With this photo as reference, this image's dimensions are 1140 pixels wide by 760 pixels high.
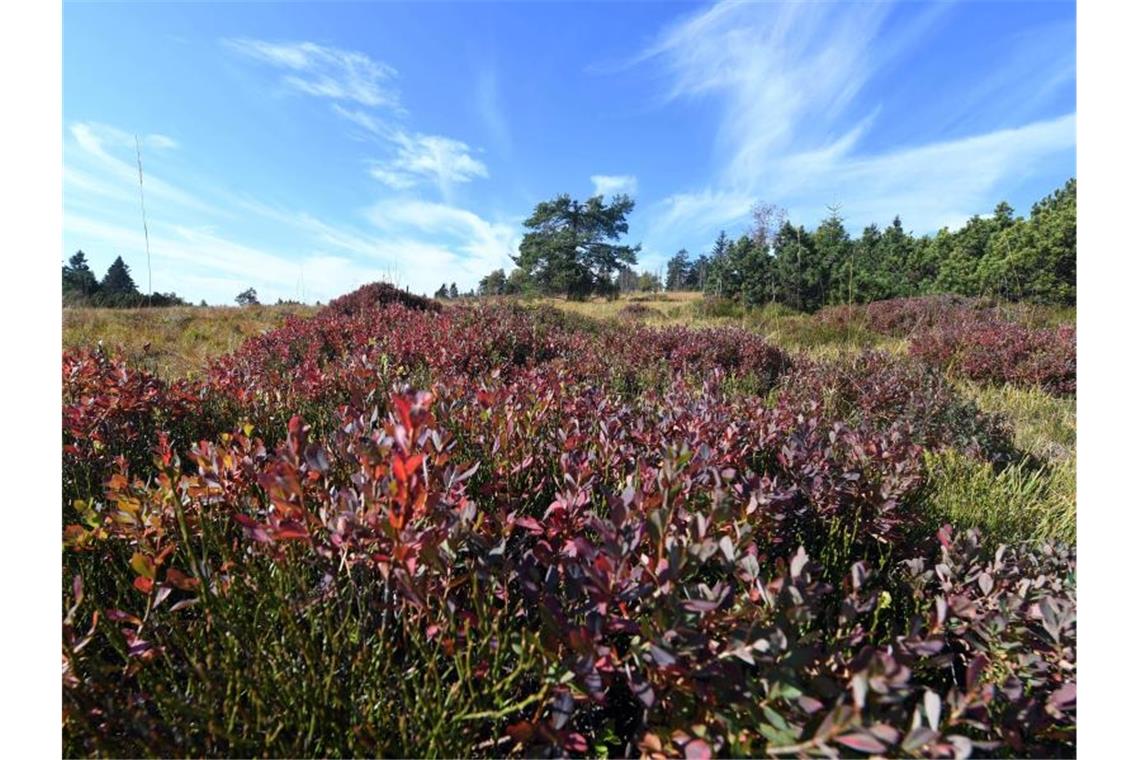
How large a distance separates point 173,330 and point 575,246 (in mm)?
32181

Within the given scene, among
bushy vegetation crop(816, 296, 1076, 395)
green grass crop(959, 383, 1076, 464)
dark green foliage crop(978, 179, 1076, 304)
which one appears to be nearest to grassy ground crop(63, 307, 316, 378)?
green grass crop(959, 383, 1076, 464)

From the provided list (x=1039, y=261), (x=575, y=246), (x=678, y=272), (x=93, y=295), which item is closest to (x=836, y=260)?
(x=1039, y=261)

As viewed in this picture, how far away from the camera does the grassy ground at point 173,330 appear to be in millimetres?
7051

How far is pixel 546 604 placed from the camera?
1105 mm

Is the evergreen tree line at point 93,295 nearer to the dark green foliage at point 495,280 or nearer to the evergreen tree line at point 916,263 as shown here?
the evergreen tree line at point 916,263

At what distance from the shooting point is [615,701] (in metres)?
1.27

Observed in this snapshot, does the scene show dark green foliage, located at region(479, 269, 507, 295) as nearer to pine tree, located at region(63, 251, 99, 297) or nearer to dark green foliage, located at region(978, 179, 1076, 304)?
pine tree, located at region(63, 251, 99, 297)

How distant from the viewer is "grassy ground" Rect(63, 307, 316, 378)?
7.05m

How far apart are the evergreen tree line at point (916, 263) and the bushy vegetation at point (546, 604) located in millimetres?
12046

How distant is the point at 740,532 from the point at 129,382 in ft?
9.58

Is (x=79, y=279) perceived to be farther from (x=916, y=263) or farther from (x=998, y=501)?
(x=916, y=263)

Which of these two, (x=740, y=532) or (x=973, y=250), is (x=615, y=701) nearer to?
(x=740, y=532)

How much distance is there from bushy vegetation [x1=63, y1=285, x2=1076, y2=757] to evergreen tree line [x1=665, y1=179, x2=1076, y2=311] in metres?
12.0
